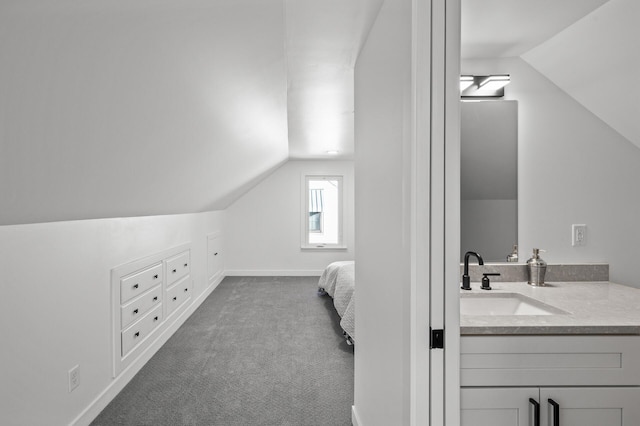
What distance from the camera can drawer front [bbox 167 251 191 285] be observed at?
358cm

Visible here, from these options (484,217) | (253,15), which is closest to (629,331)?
(484,217)

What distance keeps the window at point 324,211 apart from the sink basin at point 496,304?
496 centimetres

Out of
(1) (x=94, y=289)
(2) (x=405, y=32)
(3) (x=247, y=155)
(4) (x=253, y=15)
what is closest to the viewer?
(2) (x=405, y=32)

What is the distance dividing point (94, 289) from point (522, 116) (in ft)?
8.87

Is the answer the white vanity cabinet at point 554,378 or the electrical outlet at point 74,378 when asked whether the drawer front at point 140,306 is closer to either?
the electrical outlet at point 74,378

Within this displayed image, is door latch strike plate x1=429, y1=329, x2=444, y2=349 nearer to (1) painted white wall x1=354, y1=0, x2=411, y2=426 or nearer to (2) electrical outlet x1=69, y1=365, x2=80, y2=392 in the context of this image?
(1) painted white wall x1=354, y1=0, x2=411, y2=426

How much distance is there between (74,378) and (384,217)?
6.30 ft

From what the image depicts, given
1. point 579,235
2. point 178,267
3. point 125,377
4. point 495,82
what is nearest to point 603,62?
point 495,82

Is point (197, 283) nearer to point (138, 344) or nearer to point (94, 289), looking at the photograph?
point (138, 344)

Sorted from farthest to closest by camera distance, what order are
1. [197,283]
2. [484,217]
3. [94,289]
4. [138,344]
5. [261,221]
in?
[261,221] → [197,283] → [138,344] → [94,289] → [484,217]

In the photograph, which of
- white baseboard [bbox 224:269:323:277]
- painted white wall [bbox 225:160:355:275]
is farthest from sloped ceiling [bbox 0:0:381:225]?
white baseboard [bbox 224:269:323:277]

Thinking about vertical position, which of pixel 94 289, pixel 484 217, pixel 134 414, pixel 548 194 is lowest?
pixel 134 414

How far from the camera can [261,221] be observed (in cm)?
659

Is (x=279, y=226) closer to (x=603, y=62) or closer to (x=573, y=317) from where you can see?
(x=603, y=62)
